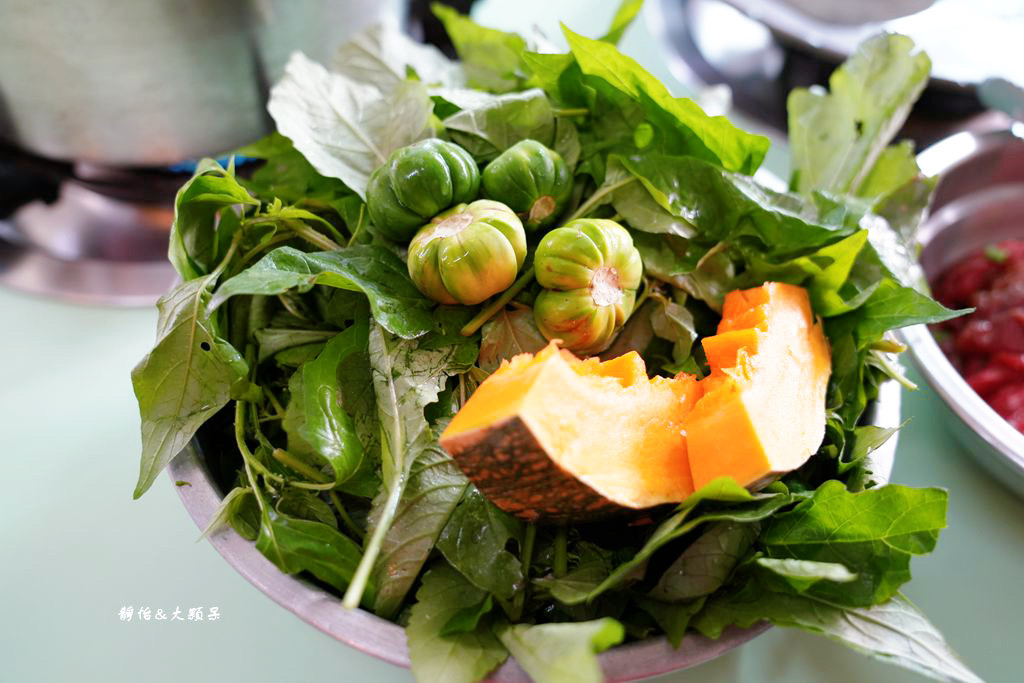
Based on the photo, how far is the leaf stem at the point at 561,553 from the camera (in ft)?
1.95

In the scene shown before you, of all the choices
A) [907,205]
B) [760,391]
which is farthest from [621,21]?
[760,391]

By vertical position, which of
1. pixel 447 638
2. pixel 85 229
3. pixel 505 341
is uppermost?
pixel 505 341

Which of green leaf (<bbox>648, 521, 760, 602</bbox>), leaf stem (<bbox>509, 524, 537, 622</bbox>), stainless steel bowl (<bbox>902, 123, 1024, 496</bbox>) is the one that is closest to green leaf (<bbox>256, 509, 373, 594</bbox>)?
leaf stem (<bbox>509, 524, 537, 622</bbox>)

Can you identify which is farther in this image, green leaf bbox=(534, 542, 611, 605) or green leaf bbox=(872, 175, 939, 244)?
green leaf bbox=(872, 175, 939, 244)

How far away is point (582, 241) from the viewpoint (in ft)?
1.99

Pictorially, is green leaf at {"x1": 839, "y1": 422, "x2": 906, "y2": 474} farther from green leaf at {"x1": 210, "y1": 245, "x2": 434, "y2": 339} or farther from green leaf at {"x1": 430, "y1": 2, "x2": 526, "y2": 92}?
green leaf at {"x1": 430, "y1": 2, "x2": 526, "y2": 92}

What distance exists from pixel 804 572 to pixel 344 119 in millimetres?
577

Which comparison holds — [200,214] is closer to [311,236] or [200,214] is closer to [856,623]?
[311,236]

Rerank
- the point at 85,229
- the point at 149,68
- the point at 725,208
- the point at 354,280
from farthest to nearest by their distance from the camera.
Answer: the point at 85,229
the point at 149,68
the point at 725,208
the point at 354,280

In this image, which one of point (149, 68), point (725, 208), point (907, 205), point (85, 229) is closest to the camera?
point (725, 208)

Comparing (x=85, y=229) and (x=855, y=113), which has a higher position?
(x=855, y=113)

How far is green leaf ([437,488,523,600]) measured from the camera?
0.58m

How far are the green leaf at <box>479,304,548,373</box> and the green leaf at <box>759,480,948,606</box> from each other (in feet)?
0.77

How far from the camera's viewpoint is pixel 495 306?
65cm
